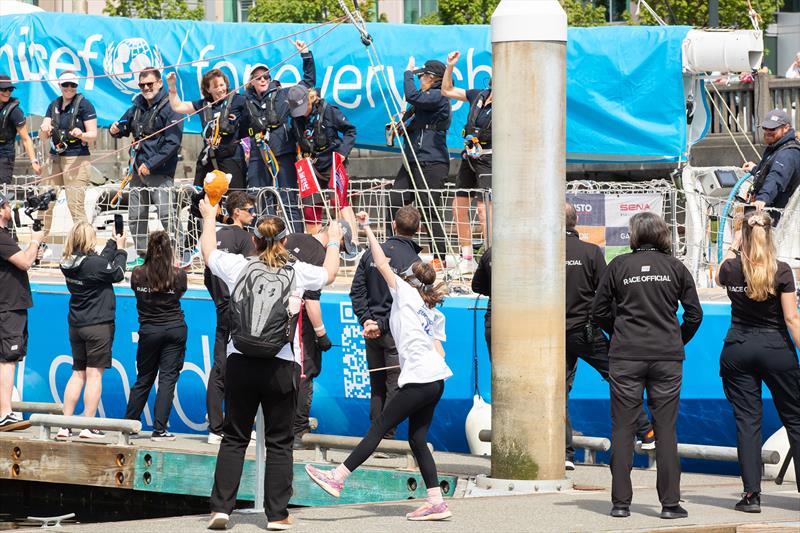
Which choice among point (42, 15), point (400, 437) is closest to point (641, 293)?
point (400, 437)

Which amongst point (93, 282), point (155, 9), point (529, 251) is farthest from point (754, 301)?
point (155, 9)

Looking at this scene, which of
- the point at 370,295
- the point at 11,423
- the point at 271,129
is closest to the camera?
the point at 370,295

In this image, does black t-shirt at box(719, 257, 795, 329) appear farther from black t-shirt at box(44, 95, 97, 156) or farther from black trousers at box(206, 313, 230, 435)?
black t-shirt at box(44, 95, 97, 156)

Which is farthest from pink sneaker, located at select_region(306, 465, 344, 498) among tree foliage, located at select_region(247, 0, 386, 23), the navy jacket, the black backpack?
tree foliage, located at select_region(247, 0, 386, 23)

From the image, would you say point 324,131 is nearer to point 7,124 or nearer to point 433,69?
point 433,69

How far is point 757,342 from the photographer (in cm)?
820

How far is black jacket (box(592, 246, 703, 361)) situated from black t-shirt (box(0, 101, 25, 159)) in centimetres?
781

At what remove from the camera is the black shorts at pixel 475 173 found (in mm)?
12039

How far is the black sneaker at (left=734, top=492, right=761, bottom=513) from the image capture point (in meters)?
8.18

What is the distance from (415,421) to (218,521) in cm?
133

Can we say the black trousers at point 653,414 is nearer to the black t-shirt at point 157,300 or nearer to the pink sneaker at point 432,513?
the pink sneaker at point 432,513

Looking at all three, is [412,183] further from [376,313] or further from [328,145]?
[376,313]

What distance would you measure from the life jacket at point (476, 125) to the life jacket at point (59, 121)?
3883mm

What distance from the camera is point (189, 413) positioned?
40.8 feet
